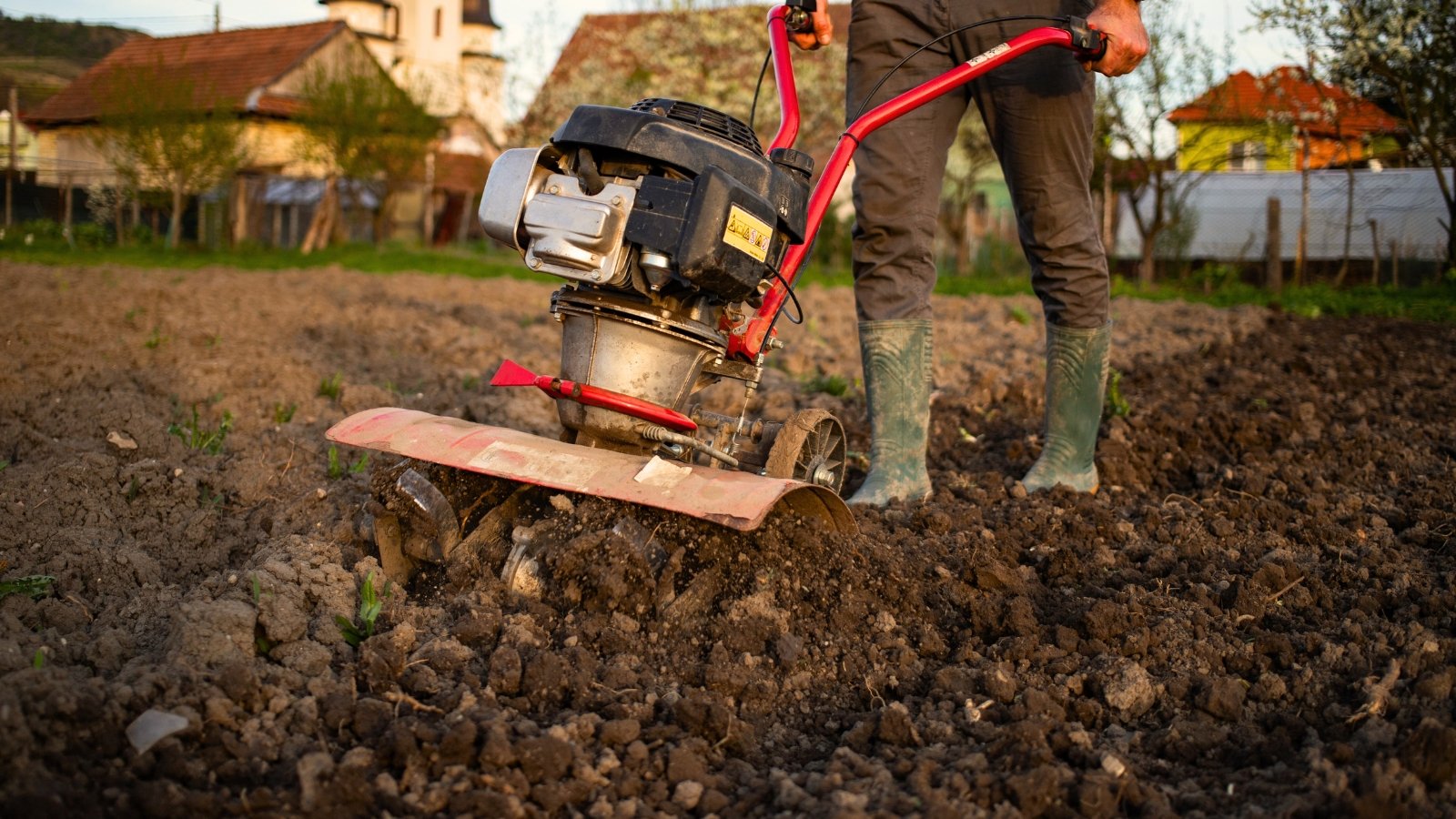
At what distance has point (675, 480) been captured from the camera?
2.35 m

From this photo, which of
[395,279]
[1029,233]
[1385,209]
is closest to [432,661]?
[1029,233]

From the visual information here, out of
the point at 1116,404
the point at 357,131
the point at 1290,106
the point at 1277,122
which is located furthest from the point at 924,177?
the point at 357,131

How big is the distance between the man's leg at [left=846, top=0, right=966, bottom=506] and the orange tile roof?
1289 inches

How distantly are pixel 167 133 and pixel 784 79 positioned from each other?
18261mm

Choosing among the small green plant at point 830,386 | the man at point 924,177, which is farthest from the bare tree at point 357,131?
the man at point 924,177

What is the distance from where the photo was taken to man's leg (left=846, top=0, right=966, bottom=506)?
362 centimetres

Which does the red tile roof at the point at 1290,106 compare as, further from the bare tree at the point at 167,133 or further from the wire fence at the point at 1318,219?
the bare tree at the point at 167,133

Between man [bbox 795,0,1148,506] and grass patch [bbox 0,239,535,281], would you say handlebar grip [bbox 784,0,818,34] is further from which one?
grass patch [bbox 0,239,535,281]

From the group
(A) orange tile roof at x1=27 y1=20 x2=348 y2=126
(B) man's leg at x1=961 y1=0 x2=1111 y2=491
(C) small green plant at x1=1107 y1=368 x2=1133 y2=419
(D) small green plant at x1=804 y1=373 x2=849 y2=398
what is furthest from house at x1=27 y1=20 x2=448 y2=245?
(B) man's leg at x1=961 y1=0 x2=1111 y2=491

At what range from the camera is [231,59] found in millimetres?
36031

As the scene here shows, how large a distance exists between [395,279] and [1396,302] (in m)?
9.79

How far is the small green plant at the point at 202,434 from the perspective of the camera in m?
3.82

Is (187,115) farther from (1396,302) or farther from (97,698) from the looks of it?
(97,698)

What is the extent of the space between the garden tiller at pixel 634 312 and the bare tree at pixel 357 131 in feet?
64.1
